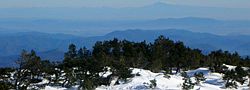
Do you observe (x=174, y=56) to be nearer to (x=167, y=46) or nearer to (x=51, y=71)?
(x=167, y=46)

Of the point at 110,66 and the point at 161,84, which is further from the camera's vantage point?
the point at 110,66

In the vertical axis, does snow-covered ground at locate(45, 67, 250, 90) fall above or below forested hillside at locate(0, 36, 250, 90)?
below

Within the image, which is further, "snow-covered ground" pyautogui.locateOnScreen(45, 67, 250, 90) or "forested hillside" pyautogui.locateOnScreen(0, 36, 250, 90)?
"snow-covered ground" pyautogui.locateOnScreen(45, 67, 250, 90)

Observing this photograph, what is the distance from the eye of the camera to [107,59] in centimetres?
6344

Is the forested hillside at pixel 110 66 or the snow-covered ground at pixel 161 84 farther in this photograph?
the snow-covered ground at pixel 161 84

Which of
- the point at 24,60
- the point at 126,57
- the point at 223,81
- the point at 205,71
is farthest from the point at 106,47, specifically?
the point at 24,60

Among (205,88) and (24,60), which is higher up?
(24,60)

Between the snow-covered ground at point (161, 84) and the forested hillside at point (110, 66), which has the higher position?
the forested hillside at point (110, 66)

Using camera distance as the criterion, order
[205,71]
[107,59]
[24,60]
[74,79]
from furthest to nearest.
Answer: [205,71] < [107,59] < [74,79] < [24,60]

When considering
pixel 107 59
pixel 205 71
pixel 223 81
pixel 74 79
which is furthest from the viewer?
pixel 205 71

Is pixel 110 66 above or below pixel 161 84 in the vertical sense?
above

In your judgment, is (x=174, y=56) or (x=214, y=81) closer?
(x=214, y=81)

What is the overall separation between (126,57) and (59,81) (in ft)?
58.4

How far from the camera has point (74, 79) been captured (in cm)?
5875
